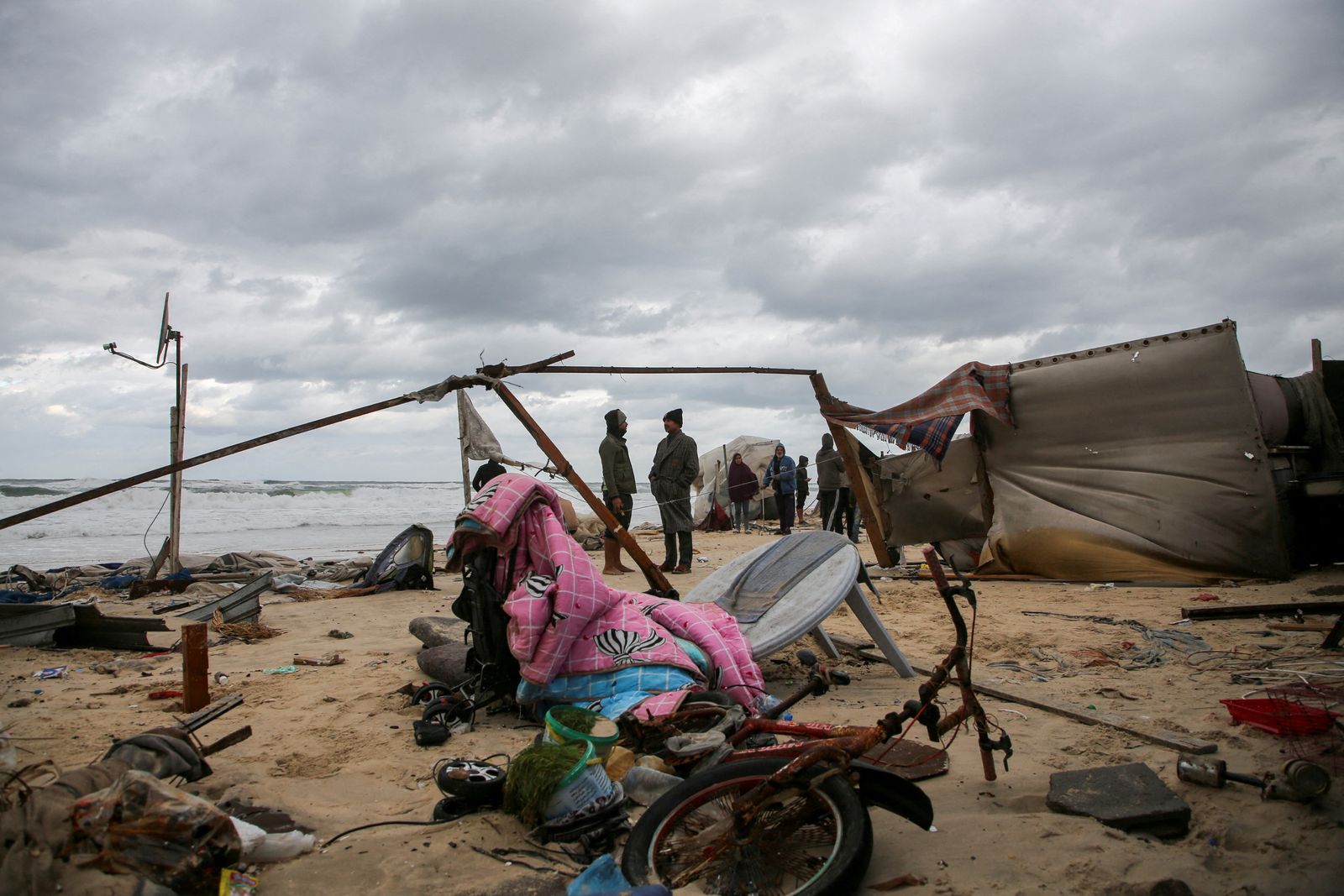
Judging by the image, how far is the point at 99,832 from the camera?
6.27 feet

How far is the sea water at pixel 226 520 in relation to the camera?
50.8 feet

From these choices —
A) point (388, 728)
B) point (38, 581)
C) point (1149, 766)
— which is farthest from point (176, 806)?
point (38, 581)

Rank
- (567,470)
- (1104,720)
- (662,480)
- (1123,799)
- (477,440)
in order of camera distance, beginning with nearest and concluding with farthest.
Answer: (1123,799) → (1104,720) → (567,470) → (477,440) → (662,480)

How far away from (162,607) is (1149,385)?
33.1 feet

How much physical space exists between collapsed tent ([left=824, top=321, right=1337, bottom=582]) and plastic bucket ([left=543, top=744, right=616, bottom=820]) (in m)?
6.59

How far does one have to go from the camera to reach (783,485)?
51.4ft

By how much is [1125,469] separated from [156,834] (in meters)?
8.74

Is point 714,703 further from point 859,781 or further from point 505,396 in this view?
point 505,396

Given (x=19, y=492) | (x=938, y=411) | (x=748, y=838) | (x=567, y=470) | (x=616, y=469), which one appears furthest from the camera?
(x=19, y=492)

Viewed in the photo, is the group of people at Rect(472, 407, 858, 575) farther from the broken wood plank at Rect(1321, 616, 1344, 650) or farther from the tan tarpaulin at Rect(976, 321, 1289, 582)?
the broken wood plank at Rect(1321, 616, 1344, 650)

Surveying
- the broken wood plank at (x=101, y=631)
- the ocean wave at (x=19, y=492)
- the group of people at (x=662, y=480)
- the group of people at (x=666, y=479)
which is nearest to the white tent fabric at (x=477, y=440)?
the group of people at (x=662, y=480)

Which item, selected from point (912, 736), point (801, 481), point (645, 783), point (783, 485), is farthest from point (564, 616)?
point (801, 481)

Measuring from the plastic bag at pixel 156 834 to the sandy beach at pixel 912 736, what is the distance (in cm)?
22

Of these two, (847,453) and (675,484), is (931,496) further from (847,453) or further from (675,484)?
(675,484)
